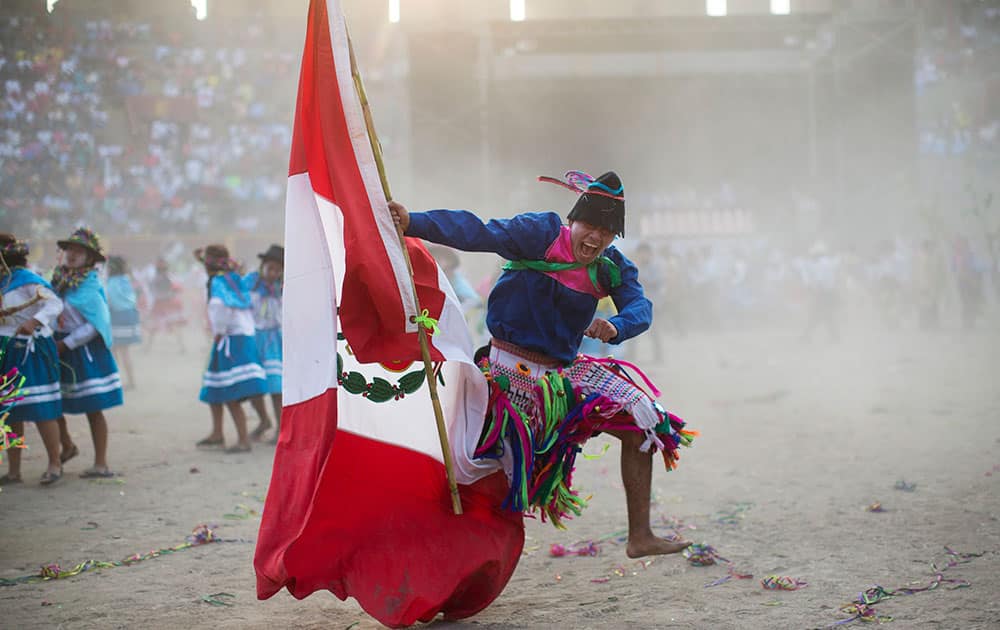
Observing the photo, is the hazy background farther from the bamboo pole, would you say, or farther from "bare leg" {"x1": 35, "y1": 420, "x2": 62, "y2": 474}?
the bamboo pole

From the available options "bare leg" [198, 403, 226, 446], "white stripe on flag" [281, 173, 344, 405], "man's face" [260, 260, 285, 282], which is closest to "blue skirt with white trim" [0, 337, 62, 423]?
"bare leg" [198, 403, 226, 446]

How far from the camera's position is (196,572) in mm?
4492

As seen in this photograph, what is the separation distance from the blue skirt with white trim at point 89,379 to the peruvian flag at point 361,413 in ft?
11.6

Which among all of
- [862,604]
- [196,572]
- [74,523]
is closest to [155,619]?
[196,572]

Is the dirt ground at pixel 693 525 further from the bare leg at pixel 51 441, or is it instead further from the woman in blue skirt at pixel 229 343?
the woman in blue skirt at pixel 229 343

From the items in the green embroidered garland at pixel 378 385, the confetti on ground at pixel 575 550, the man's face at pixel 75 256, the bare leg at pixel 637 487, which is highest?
the man's face at pixel 75 256

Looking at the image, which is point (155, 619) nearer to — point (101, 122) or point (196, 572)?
point (196, 572)

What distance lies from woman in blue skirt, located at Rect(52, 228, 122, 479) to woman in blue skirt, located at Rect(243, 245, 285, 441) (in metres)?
1.53

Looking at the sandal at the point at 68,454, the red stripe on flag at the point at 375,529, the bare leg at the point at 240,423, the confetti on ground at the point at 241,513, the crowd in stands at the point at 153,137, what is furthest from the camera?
the crowd in stands at the point at 153,137

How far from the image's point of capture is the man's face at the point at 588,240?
376 centimetres

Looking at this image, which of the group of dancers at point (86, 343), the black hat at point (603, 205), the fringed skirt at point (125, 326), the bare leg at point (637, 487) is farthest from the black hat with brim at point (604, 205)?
the fringed skirt at point (125, 326)

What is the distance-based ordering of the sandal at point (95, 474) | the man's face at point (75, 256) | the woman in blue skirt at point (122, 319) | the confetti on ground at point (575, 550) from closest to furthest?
the confetti on ground at point (575, 550) → the man's face at point (75, 256) → the sandal at point (95, 474) → the woman in blue skirt at point (122, 319)

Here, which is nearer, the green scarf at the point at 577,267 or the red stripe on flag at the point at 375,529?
the red stripe on flag at the point at 375,529

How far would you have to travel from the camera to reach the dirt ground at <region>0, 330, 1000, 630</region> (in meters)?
3.79
